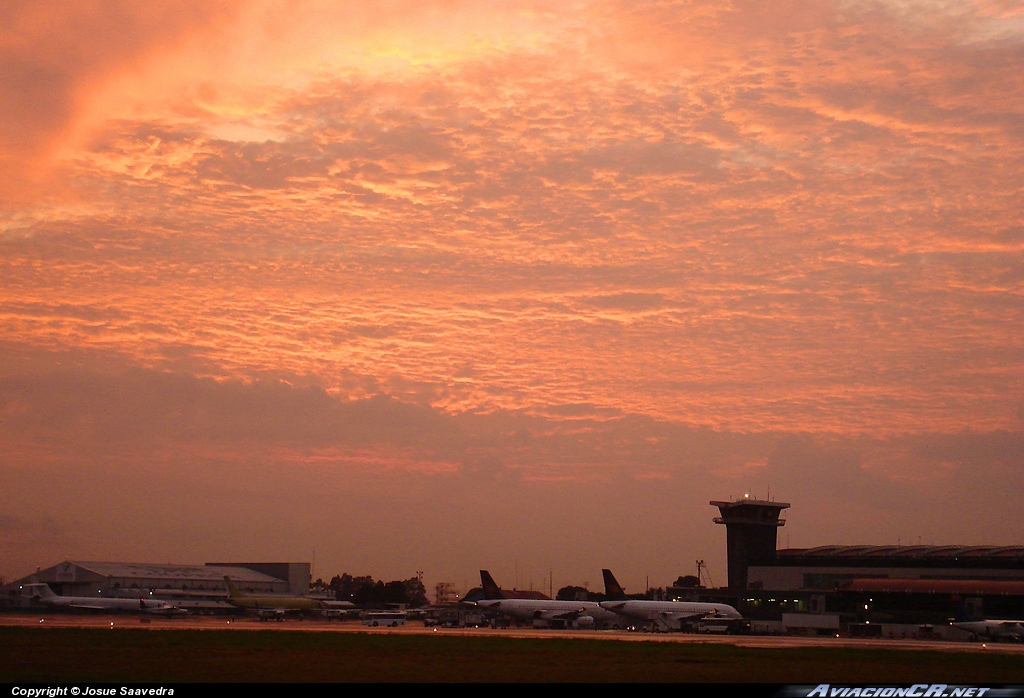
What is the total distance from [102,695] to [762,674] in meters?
25.9

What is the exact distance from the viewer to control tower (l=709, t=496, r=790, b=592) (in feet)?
636

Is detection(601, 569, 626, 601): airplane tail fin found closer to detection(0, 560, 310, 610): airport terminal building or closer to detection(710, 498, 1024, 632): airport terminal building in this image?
detection(710, 498, 1024, 632): airport terminal building

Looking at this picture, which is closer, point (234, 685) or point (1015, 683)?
point (234, 685)

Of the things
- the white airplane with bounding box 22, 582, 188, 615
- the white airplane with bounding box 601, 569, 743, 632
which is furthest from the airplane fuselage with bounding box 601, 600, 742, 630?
the white airplane with bounding box 22, 582, 188, 615

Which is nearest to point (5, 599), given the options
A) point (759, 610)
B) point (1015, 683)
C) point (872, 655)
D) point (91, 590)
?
point (91, 590)

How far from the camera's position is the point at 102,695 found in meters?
29.3

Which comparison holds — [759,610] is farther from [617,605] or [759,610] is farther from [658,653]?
[658,653]

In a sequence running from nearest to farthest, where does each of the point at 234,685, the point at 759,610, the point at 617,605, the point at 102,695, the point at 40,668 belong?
the point at 102,695, the point at 234,685, the point at 40,668, the point at 617,605, the point at 759,610

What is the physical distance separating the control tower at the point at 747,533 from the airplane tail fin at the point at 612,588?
6063cm

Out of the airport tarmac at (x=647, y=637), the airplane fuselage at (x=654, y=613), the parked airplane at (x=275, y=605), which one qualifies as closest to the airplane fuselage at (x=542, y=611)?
the airplane fuselage at (x=654, y=613)

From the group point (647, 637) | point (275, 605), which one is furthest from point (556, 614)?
point (275, 605)

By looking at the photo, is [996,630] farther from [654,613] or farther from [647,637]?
[647,637]

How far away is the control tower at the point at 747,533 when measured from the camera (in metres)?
194

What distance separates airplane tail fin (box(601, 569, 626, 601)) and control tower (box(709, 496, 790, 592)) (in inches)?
2387
